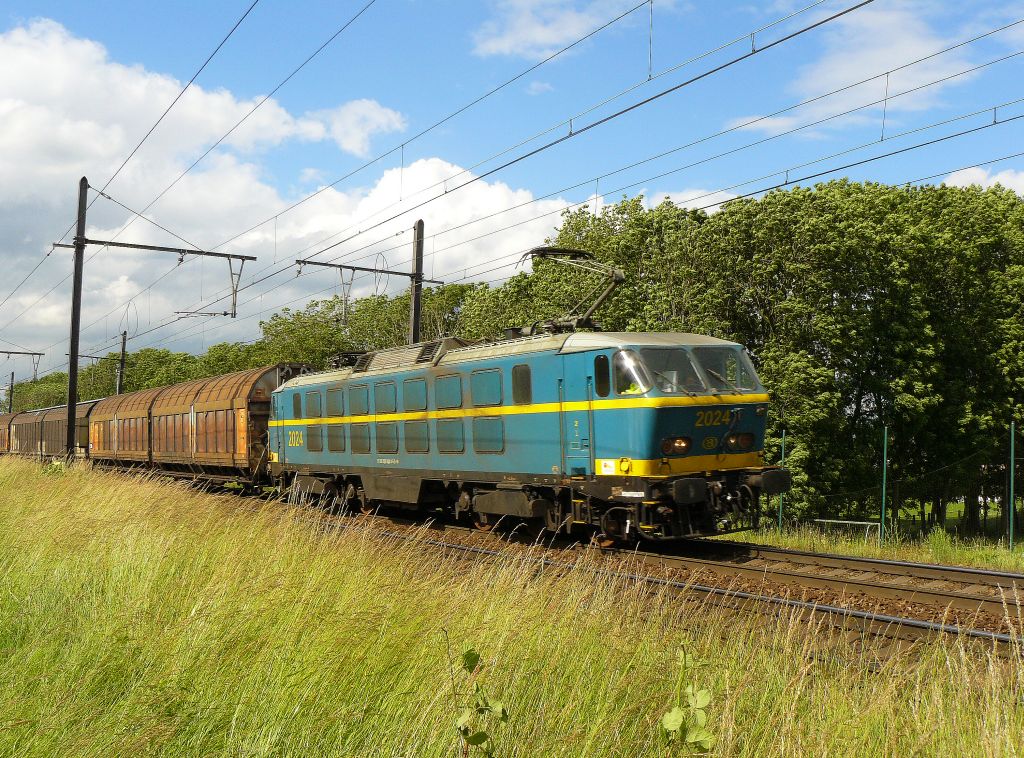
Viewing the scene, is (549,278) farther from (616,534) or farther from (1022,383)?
(616,534)

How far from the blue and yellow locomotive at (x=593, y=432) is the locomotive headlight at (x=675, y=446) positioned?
0.02m

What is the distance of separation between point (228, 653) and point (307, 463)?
48.0ft

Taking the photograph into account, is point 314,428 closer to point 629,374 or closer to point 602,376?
point 602,376

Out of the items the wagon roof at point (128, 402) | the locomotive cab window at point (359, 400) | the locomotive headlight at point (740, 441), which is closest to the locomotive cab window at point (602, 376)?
the locomotive headlight at point (740, 441)

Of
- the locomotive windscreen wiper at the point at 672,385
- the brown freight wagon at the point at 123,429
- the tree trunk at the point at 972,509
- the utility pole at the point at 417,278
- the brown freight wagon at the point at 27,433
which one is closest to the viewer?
the locomotive windscreen wiper at the point at 672,385

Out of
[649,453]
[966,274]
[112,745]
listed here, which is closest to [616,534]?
[649,453]

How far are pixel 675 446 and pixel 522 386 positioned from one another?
8.39ft

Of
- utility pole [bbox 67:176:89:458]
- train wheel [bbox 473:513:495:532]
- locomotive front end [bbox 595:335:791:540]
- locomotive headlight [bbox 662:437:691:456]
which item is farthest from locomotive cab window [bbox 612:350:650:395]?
utility pole [bbox 67:176:89:458]

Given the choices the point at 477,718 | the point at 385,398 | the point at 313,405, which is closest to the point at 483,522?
the point at 385,398

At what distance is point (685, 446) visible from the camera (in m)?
11.1

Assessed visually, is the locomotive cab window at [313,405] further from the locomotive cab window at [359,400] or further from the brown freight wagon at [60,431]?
the brown freight wagon at [60,431]

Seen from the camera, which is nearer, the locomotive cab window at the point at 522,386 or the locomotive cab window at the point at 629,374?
the locomotive cab window at the point at 629,374

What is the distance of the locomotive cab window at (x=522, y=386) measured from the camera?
12223mm

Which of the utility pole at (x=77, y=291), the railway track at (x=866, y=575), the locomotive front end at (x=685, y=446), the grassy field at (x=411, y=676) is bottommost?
the railway track at (x=866, y=575)
